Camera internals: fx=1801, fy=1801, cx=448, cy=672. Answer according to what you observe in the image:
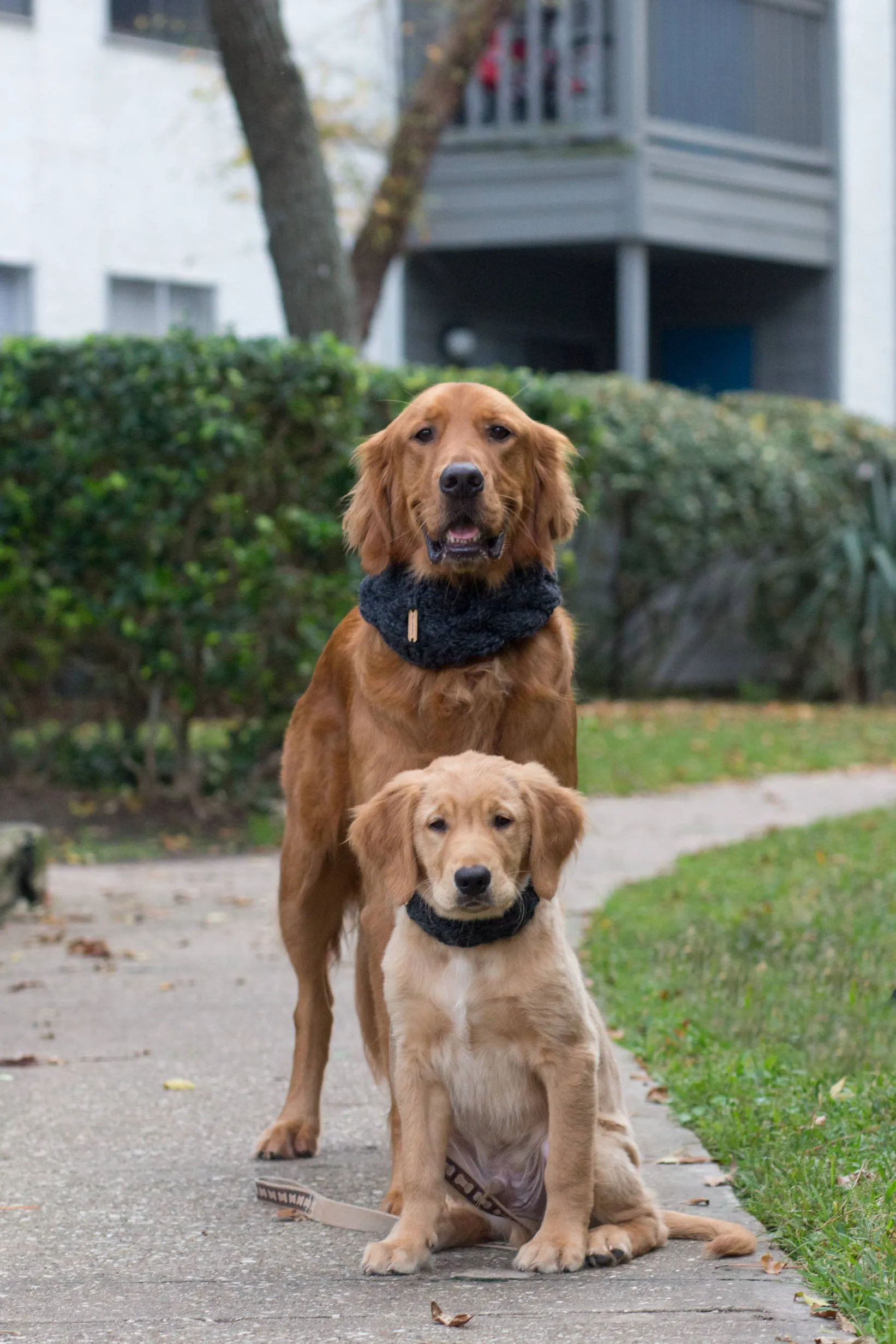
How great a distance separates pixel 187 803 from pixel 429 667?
20.8 ft

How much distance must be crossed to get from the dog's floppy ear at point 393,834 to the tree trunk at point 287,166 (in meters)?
7.54

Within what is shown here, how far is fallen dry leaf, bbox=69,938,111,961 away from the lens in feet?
23.1

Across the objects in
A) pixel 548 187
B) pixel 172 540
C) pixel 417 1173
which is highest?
pixel 548 187

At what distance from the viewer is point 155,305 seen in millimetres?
16219

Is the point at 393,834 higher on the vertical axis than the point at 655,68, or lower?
lower

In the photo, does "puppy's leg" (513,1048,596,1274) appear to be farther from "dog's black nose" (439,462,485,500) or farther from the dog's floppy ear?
"dog's black nose" (439,462,485,500)

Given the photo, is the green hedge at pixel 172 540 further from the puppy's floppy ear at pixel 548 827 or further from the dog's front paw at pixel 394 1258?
the dog's front paw at pixel 394 1258

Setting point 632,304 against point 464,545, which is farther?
point 632,304

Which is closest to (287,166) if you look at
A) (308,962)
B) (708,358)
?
(308,962)

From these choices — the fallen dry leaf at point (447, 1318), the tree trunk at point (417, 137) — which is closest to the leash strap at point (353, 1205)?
the fallen dry leaf at point (447, 1318)

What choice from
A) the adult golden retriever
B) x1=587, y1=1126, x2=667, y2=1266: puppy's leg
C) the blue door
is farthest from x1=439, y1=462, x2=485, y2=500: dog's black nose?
the blue door

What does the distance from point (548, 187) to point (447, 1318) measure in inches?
630

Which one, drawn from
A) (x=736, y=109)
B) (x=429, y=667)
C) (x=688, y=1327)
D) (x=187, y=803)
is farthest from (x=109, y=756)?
(x=736, y=109)

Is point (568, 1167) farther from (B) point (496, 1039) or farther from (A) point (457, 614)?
(A) point (457, 614)
